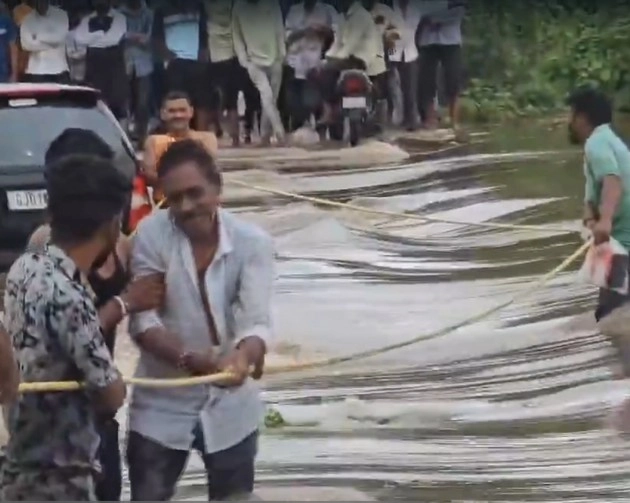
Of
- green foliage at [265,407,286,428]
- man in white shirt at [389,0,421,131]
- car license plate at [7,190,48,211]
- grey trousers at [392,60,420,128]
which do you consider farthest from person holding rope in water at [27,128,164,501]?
grey trousers at [392,60,420,128]

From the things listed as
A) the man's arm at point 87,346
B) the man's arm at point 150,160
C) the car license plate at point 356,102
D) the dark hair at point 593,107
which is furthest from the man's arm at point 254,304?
the car license plate at point 356,102

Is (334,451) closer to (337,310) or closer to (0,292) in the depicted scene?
(337,310)

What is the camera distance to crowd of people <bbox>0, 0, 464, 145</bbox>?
20.9 m

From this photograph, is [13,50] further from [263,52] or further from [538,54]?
[538,54]

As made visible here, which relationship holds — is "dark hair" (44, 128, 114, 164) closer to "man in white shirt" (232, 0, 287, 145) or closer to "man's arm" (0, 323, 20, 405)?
"man's arm" (0, 323, 20, 405)

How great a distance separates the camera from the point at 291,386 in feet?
31.5

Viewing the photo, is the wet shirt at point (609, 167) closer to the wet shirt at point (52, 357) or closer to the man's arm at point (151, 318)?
the man's arm at point (151, 318)

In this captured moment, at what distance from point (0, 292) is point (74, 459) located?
275 inches

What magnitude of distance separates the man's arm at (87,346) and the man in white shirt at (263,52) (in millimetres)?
16763

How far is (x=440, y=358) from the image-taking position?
33.9 feet

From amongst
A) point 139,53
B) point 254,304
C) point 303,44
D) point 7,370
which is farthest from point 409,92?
point 7,370

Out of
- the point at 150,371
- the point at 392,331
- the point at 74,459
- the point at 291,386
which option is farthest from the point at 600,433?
the point at 74,459

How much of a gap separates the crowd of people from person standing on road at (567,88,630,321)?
1088 centimetres

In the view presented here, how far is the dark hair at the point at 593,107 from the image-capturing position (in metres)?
10.0
